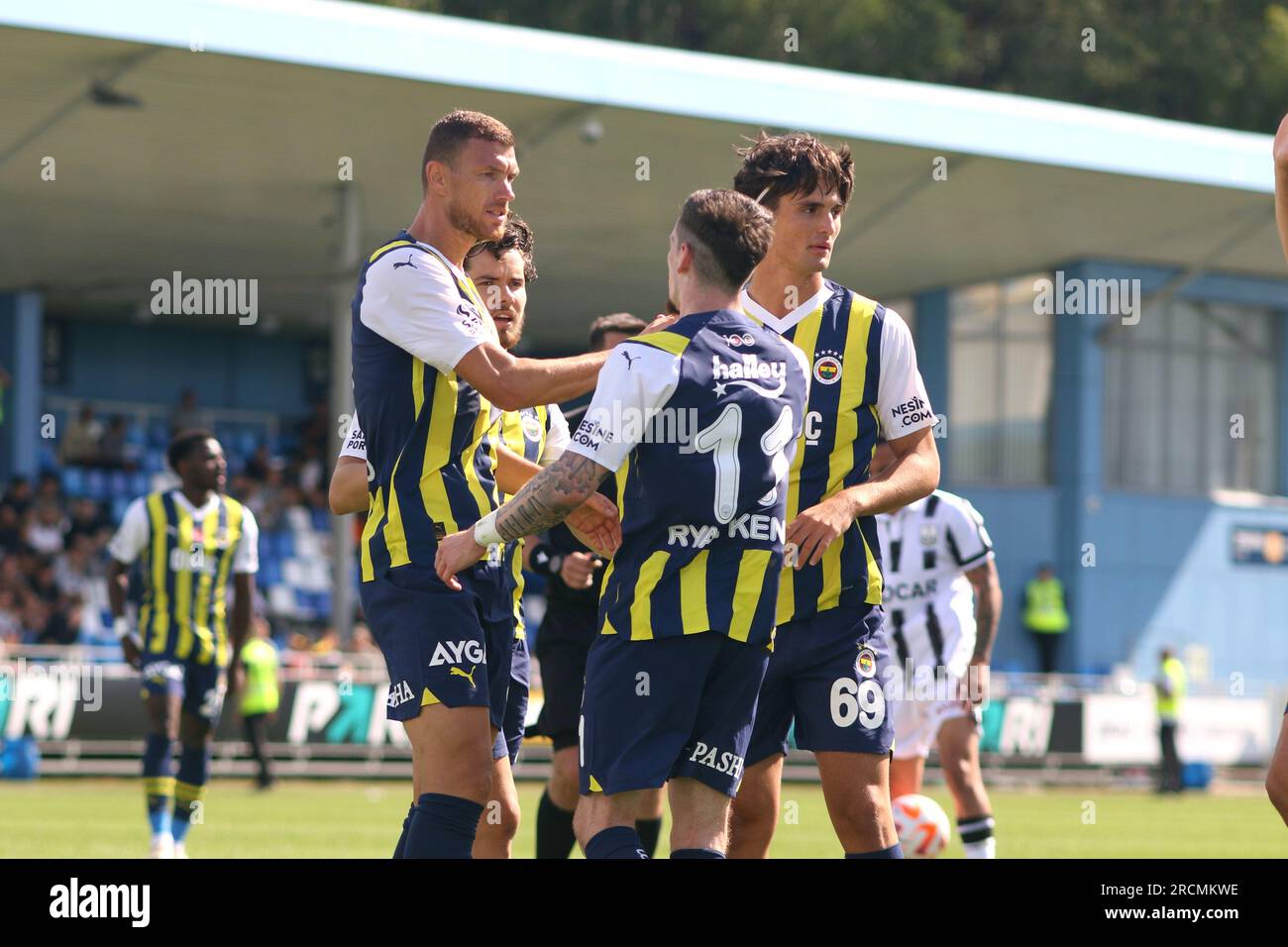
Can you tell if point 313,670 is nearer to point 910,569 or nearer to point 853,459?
point 910,569

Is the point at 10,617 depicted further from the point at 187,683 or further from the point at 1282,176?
the point at 1282,176

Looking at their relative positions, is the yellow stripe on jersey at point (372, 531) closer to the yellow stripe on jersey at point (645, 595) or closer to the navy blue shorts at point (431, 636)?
the navy blue shorts at point (431, 636)

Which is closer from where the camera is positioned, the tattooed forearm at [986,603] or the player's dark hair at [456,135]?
the player's dark hair at [456,135]

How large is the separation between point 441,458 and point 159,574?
6.76m

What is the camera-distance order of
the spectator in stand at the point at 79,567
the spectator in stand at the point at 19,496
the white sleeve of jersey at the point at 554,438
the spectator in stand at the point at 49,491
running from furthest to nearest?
the spectator in stand at the point at 49,491
the spectator in stand at the point at 19,496
the spectator in stand at the point at 79,567
the white sleeve of jersey at the point at 554,438

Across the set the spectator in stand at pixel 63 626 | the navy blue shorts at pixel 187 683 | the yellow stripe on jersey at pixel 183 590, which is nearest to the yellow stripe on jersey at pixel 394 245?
the navy blue shorts at pixel 187 683

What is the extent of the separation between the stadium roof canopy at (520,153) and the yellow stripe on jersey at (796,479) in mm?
14466

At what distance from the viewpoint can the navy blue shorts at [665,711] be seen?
525 centimetres

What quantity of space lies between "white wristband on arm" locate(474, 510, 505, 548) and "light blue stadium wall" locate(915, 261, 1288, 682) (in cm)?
2500

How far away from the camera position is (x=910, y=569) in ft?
33.2

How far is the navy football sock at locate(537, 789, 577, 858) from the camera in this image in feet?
26.7

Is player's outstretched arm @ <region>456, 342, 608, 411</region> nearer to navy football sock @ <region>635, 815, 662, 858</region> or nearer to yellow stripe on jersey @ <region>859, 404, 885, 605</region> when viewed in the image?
yellow stripe on jersey @ <region>859, 404, 885, 605</region>

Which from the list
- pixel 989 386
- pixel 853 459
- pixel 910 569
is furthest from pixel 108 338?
pixel 853 459

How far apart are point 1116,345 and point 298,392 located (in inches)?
581
